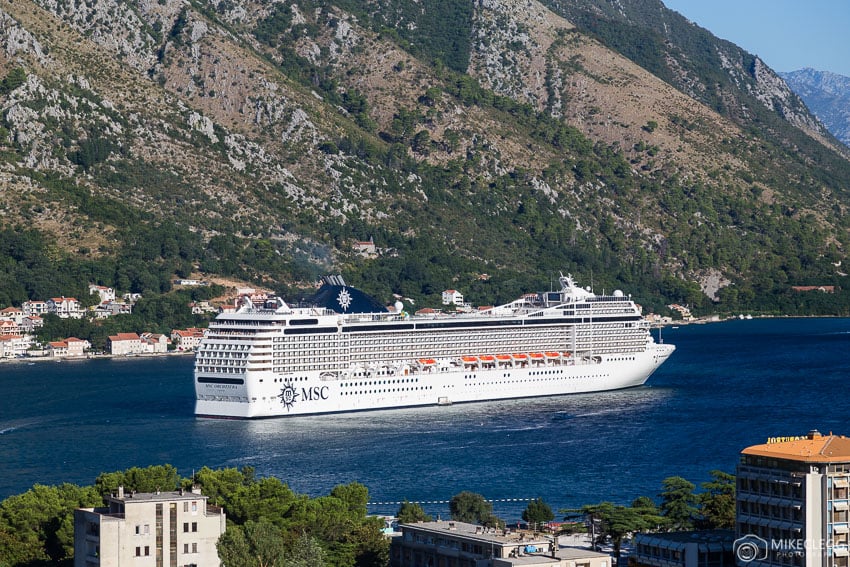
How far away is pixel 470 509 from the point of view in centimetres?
5838

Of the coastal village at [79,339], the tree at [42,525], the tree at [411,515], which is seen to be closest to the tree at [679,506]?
the tree at [411,515]

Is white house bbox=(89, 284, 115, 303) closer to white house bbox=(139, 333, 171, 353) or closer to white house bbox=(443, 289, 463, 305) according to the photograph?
white house bbox=(139, 333, 171, 353)

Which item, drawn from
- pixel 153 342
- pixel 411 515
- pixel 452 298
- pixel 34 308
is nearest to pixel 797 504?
pixel 411 515

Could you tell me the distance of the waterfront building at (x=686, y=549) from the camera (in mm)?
42969

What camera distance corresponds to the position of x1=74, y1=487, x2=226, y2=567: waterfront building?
44312 millimetres

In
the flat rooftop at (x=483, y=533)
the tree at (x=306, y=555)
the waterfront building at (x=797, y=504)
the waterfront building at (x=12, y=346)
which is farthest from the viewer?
the waterfront building at (x=12, y=346)

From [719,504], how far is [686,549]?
11.2 meters

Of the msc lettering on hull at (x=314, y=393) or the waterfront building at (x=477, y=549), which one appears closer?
the waterfront building at (x=477, y=549)

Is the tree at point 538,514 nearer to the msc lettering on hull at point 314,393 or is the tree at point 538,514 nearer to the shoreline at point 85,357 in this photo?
the msc lettering on hull at point 314,393

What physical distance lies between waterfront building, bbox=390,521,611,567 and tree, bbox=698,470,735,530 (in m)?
9.01

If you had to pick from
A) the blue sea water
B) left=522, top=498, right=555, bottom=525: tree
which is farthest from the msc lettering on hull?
left=522, top=498, right=555, bottom=525: tree

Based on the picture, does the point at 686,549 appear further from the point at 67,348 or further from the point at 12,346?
the point at 12,346

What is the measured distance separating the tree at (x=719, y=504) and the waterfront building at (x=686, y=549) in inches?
240

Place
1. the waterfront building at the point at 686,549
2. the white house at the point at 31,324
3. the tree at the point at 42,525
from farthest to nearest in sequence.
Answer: the white house at the point at 31,324 < the tree at the point at 42,525 < the waterfront building at the point at 686,549
